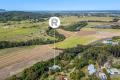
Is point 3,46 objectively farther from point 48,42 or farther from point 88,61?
point 88,61

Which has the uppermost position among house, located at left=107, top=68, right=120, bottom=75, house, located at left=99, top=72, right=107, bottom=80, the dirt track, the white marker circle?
the white marker circle

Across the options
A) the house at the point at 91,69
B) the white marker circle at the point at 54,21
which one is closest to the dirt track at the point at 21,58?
the house at the point at 91,69

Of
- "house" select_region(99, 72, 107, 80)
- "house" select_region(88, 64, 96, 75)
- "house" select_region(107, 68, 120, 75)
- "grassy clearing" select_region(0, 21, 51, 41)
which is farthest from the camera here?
"grassy clearing" select_region(0, 21, 51, 41)

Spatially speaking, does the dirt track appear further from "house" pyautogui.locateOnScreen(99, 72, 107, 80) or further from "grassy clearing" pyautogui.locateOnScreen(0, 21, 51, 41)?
"house" pyautogui.locateOnScreen(99, 72, 107, 80)

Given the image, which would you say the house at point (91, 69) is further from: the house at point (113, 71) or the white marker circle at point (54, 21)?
the white marker circle at point (54, 21)

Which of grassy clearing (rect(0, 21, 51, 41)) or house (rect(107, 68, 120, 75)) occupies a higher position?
house (rect(107, 68, 120, 75))

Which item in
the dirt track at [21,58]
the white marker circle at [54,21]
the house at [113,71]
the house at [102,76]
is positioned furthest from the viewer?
the dirt track at [21,58]

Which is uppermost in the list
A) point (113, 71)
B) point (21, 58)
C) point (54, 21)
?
point (54, 21)

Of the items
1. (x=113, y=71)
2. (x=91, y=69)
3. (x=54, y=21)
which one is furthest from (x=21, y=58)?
(x=54, y=21)

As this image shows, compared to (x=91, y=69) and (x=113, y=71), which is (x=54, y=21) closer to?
(x=91, y=69)

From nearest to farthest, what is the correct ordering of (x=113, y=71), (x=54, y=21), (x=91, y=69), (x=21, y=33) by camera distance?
1. (x=54, y=21)
2. (x=113, y=71)
3. (x=91, y=69)
4. (x=21, y=33)

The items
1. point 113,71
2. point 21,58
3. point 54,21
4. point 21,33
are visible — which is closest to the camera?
point 54,21

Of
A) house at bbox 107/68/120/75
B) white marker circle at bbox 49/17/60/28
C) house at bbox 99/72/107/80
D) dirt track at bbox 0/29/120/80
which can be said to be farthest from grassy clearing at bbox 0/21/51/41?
white marker circle at bbox 49/17/60/28

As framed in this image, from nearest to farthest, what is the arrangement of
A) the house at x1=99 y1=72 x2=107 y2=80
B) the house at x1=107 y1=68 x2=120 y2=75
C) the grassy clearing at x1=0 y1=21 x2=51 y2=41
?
the house at x1=99 y1=72 x2=107 y2=80
the house at x1=107 y1=68 x2=120 y2=75
the grassy clearing at x1=0 y1=21 x2=51 y2=41
